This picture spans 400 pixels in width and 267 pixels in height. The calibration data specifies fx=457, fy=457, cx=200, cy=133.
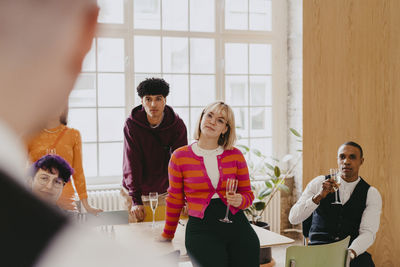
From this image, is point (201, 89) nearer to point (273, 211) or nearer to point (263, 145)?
point (263, 145)

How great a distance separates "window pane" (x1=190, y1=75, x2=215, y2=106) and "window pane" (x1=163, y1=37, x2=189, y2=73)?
17cm

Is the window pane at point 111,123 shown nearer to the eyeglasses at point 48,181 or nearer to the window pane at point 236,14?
the window pane at point 236,14

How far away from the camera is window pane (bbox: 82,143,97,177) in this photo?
15.5ft

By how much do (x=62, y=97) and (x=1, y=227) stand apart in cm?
4

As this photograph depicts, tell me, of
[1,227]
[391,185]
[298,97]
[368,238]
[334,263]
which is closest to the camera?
[1,227]

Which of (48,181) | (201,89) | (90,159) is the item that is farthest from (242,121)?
(48,181)

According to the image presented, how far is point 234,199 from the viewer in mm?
2389

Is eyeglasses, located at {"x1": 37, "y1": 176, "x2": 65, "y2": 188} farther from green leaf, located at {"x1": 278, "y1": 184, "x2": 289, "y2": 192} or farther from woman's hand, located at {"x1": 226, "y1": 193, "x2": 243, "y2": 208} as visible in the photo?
green leaf, located at {"x1": 278, "y1": 184, "x2": 289, "y2": 192}

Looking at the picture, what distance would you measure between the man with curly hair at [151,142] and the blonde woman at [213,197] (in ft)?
2.22

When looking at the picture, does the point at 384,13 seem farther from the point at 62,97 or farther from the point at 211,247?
the point at 62,97

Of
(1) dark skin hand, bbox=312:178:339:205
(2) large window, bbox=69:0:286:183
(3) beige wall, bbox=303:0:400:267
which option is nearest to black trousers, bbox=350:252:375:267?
(1) dark skin hand, bbox=312:178:339:205

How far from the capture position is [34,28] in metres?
0.13

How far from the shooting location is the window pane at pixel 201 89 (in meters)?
5.06

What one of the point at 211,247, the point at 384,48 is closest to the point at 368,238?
the point at 211,247
